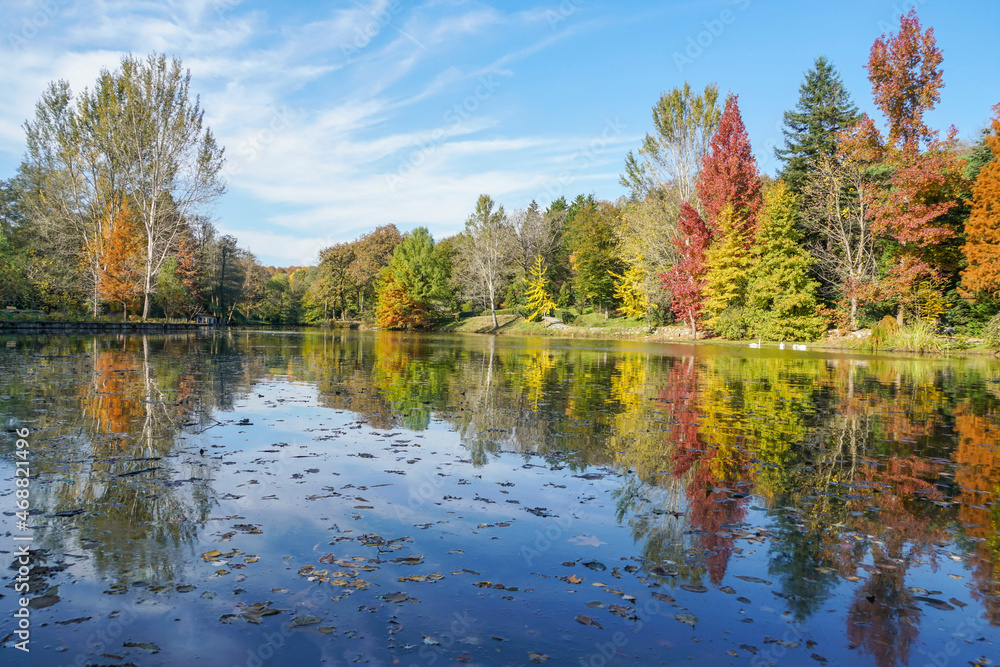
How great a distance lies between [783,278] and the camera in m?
35.2

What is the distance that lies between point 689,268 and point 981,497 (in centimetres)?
3714

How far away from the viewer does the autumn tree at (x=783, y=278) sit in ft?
115

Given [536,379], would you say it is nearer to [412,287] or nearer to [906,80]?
[906,80]

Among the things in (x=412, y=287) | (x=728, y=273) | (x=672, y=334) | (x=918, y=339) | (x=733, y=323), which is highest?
(x=412, y=287)

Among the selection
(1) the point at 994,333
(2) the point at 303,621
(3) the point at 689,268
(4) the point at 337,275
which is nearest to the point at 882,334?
(1) the point at 994,333

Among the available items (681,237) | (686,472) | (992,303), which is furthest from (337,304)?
(686,472)

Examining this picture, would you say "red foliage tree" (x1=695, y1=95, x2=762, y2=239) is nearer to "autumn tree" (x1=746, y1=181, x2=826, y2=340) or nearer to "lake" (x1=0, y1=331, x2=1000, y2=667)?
"autumn tree" (x1=746, y1=181, x2=826, y2=340)

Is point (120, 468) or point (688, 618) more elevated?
point (120, 468)

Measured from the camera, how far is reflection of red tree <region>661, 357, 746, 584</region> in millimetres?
3990

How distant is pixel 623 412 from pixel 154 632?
306 inches

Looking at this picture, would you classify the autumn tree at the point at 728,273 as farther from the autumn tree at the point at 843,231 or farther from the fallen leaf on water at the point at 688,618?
the fallen leaf on water at the point at 688,618

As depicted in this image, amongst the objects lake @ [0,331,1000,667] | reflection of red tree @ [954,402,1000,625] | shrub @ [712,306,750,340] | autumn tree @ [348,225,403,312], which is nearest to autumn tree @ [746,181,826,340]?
shrub @ [712,306,750,340]

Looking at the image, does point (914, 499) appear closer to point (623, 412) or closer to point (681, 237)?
point (623, 412)

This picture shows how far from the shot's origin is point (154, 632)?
9.07 feet
